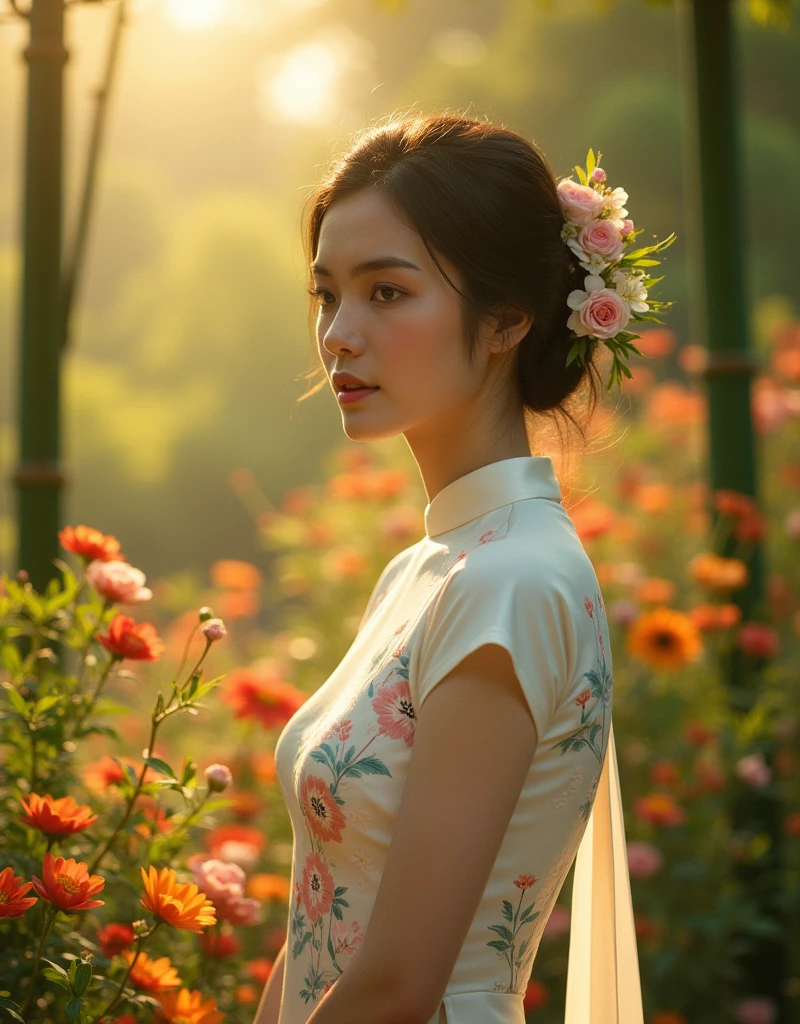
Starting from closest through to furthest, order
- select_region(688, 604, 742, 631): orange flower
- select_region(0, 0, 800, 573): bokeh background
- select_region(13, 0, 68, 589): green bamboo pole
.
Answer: select_region(13, 0, 68, 589): green bamboo pole → select_region(688, 604, 742, 631): orange flower → select_region(0, 0, 800, 573): bokeh background

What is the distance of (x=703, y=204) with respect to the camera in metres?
2.41

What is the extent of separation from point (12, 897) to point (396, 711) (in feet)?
1.15

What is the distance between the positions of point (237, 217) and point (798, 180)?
470 centimetres

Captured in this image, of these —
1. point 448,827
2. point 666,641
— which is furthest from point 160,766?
point 666,641

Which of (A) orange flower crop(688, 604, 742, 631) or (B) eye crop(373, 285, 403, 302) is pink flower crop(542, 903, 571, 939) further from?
(B) eye crop(373, 285, 403, 302)

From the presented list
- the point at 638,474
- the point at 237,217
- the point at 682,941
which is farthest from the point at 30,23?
the point at 237,217

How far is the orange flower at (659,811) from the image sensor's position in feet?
7.16

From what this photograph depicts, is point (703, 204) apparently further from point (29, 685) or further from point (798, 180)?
point (798, 180)

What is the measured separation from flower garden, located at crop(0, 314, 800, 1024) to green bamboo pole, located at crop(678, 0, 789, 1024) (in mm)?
30

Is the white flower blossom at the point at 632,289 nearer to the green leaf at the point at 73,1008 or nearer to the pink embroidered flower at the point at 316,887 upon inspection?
the pink embroidered flower at the point at 316,887

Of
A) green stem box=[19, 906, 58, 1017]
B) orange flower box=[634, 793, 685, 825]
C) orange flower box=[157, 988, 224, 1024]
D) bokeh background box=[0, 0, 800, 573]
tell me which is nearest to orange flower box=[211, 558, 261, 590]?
orange flower box=[634, 793, 685, 825]

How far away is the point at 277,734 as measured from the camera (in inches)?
107

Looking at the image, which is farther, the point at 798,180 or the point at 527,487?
the point at 798,180

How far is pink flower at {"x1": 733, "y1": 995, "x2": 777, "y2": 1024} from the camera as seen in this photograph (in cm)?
219
